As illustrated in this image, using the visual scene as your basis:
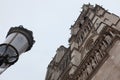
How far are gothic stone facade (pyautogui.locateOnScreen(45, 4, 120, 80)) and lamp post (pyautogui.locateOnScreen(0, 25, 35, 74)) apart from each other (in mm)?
12119

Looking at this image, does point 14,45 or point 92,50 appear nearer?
point 14,45

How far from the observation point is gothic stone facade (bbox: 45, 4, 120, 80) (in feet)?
60.3

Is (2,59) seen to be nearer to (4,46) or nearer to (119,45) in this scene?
(4,46)

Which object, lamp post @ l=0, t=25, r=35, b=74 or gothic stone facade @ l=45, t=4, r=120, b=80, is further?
gothic stone facade @ l=45, t=4, r=120, b=80

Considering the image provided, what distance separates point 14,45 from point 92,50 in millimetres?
16216

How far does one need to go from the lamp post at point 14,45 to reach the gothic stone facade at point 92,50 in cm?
1212

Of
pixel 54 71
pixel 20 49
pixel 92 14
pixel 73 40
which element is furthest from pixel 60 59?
pixel 20 49

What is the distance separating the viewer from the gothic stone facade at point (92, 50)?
18.4 metres

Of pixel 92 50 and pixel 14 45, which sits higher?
pixel 92 50

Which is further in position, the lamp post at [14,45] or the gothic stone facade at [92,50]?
the gothic stone facade at [92,50]

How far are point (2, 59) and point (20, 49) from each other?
419mm

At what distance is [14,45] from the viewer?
516 cm

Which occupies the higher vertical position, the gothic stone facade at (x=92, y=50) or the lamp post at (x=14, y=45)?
the gothic stone facade at (x=92, y=50)

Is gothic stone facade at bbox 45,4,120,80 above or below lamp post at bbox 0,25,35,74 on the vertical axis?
above
